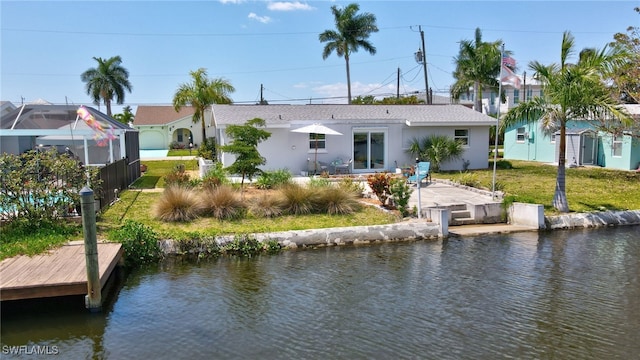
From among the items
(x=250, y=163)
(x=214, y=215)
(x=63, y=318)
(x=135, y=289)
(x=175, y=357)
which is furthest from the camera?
(x=250, y=163)

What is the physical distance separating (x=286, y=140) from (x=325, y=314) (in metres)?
16.1

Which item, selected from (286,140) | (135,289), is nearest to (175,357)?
(135,289)

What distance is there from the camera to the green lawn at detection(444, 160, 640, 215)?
1658 centimetres

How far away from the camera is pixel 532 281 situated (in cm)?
983

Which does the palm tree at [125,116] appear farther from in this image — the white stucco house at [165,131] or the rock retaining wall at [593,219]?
the rock retaining wall at [593,219]

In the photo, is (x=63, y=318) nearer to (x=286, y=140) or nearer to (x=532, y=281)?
(x=532, y=281)

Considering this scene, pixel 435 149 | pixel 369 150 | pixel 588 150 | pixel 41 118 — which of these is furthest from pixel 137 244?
pixel 588 150

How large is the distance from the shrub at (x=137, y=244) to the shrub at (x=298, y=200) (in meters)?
4.09

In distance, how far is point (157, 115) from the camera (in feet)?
177

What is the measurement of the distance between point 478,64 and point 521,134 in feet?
35.4

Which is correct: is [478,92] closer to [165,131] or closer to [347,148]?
[347,148]

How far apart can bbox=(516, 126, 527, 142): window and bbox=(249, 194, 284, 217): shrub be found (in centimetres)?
2271

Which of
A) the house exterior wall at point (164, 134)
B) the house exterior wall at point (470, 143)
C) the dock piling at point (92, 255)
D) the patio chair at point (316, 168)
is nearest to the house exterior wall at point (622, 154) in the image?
the house exterior wall at point (470, 143)

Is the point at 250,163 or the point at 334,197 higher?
the point at 250,163
